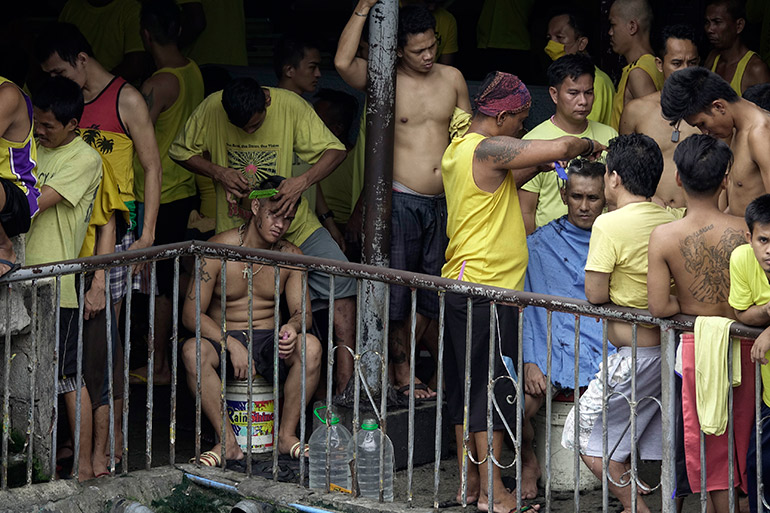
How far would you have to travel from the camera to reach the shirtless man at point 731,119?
516 centimetres

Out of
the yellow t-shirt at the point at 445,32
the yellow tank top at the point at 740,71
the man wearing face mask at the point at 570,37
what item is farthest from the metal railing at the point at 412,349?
the yellow t-shirt at the point at 445,32

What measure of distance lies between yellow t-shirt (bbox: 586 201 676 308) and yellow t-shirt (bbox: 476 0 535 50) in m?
4.14

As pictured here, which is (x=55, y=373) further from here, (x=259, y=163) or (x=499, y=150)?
(x=499, y=150)

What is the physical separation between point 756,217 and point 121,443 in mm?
3672

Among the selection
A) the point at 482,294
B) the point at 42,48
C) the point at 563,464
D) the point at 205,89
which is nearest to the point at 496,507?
the point at 563,464

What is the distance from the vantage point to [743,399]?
486cm

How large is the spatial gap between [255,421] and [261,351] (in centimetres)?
38

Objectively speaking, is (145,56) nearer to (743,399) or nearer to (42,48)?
(42,48)

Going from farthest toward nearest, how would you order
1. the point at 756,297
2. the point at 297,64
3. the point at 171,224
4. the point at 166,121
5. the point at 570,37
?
the point at 171,224, the point at 166,121, the point at 297,64, the point at 570,37, the point at 756,297

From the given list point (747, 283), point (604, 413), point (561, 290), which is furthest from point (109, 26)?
point (747, 283)

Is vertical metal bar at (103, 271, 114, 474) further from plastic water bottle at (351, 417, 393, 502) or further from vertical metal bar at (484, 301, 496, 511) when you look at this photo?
vertical metal bar at (484, 301, 496, 511)

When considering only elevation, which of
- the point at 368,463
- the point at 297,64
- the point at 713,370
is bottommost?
the point at 368,463

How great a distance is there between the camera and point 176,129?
25.5 feet

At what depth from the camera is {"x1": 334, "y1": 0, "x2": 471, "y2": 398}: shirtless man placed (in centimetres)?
664
